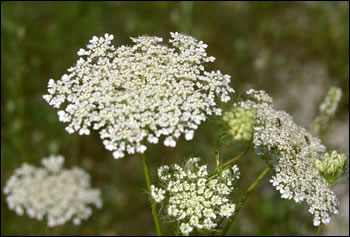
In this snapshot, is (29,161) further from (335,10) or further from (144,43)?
(335,10)

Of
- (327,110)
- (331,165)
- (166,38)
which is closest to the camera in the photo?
(331,165)

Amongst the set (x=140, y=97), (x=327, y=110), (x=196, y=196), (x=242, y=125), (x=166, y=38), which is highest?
(x=166, y=38)

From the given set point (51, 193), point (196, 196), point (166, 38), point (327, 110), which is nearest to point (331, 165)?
point (196, 196)

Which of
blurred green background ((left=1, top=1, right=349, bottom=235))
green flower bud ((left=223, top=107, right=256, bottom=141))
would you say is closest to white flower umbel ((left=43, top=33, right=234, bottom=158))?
green flower bud ((left=223, top=107, right=256, bottom=141))

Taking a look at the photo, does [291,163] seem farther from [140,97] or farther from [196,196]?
[140,97]

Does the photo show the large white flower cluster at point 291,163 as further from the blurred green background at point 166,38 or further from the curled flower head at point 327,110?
the blurred green background at point 166,38

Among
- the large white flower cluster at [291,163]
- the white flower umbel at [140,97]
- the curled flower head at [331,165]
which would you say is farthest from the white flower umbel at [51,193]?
the curled flower head at [331,165]
